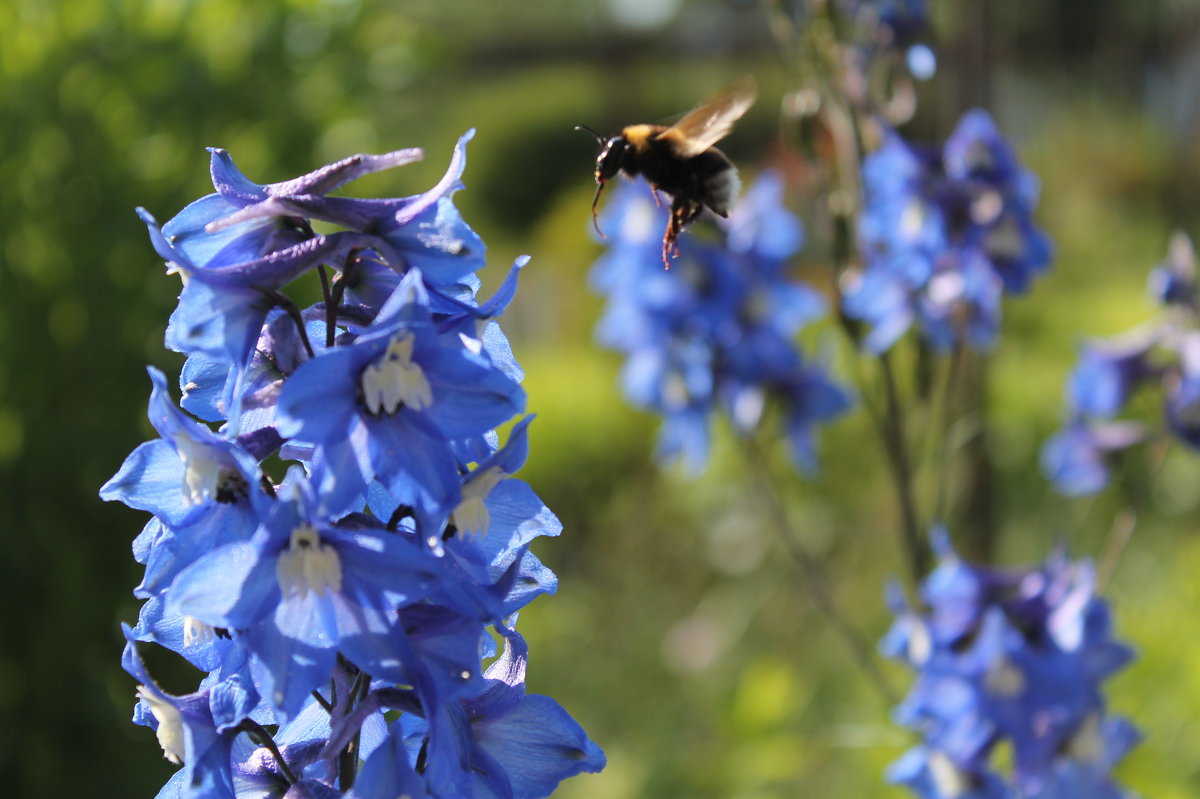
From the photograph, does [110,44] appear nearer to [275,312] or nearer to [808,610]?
[275,312]

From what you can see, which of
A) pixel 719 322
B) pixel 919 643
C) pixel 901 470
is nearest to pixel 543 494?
pixel 719 322

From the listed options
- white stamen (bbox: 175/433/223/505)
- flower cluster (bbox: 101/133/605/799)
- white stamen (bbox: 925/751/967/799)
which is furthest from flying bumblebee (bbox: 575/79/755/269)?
white stamen (bbox: 925/751/967/799)

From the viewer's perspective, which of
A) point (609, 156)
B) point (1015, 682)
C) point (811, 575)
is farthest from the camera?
point (811, 575)

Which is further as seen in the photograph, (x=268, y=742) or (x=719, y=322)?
(x=719, y=322)

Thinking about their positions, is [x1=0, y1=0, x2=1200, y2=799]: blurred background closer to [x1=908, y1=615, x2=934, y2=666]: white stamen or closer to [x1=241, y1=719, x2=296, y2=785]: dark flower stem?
[x1=908, y1=615, x2=934, y2=666]: white stamen

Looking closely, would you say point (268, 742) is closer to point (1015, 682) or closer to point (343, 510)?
point (343, 510)

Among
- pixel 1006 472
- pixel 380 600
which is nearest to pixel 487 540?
pixel 380 600
